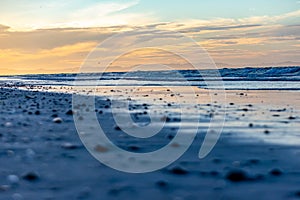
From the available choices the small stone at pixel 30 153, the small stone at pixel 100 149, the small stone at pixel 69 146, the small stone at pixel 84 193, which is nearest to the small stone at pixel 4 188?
the small stone at pixel 84 193

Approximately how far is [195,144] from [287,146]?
4.95 ft

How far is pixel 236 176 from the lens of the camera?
4.78m

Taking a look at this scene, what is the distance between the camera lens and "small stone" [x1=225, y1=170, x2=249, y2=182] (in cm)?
474

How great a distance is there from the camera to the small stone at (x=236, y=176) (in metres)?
4.74

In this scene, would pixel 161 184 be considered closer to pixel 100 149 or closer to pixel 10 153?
pixel 100 149

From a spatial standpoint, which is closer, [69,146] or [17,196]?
[17,196]

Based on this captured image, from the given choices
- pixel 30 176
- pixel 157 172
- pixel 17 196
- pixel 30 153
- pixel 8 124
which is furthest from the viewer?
pixel 8 124

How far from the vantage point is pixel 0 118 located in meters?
10.7

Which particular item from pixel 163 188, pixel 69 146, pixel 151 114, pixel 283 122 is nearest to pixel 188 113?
pixel 151 114

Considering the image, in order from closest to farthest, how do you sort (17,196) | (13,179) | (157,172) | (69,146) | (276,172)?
(17,196) < (13,179) < (276,172) < (157,172) < (69,146)

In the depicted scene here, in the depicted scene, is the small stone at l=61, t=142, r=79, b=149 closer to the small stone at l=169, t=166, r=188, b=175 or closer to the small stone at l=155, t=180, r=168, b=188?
the small stone at l=169, t=166, r=188, b=175

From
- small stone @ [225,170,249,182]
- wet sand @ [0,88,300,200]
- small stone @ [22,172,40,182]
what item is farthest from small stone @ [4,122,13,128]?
small stone @ [225,170,249,182]

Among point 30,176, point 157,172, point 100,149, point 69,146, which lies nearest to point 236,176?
point 157,172

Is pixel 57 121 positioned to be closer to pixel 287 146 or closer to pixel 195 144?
pixel 195 144
